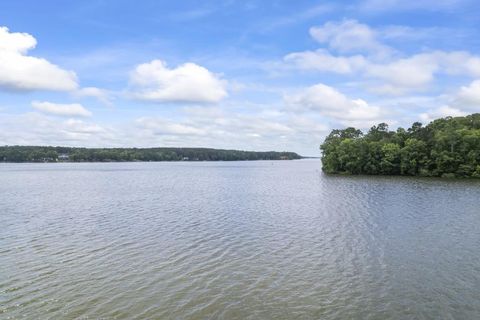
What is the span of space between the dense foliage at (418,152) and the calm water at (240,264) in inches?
2147

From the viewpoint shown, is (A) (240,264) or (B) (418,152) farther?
(B) (418,152)

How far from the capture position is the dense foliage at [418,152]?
8006 cm

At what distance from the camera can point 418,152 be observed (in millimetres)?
87188

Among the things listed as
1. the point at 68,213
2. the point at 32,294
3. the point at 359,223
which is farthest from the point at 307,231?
the point at 68,213

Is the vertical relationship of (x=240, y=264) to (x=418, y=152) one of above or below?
below

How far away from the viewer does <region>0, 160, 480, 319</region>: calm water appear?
1285 cm

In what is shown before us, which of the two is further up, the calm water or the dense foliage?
the dense foliage

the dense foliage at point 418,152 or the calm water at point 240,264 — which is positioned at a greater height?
the dense foliage at point 418,152

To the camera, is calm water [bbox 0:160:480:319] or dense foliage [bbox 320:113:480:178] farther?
dense foliage [bbox 320:113:480:178]

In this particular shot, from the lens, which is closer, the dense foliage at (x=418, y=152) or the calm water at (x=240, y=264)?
the calm water at (x=240, y=264)

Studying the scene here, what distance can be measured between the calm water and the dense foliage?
5454 cm

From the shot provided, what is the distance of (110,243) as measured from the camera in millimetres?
21891

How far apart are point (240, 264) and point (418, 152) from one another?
265 ft

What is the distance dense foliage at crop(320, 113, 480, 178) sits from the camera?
80062mm
